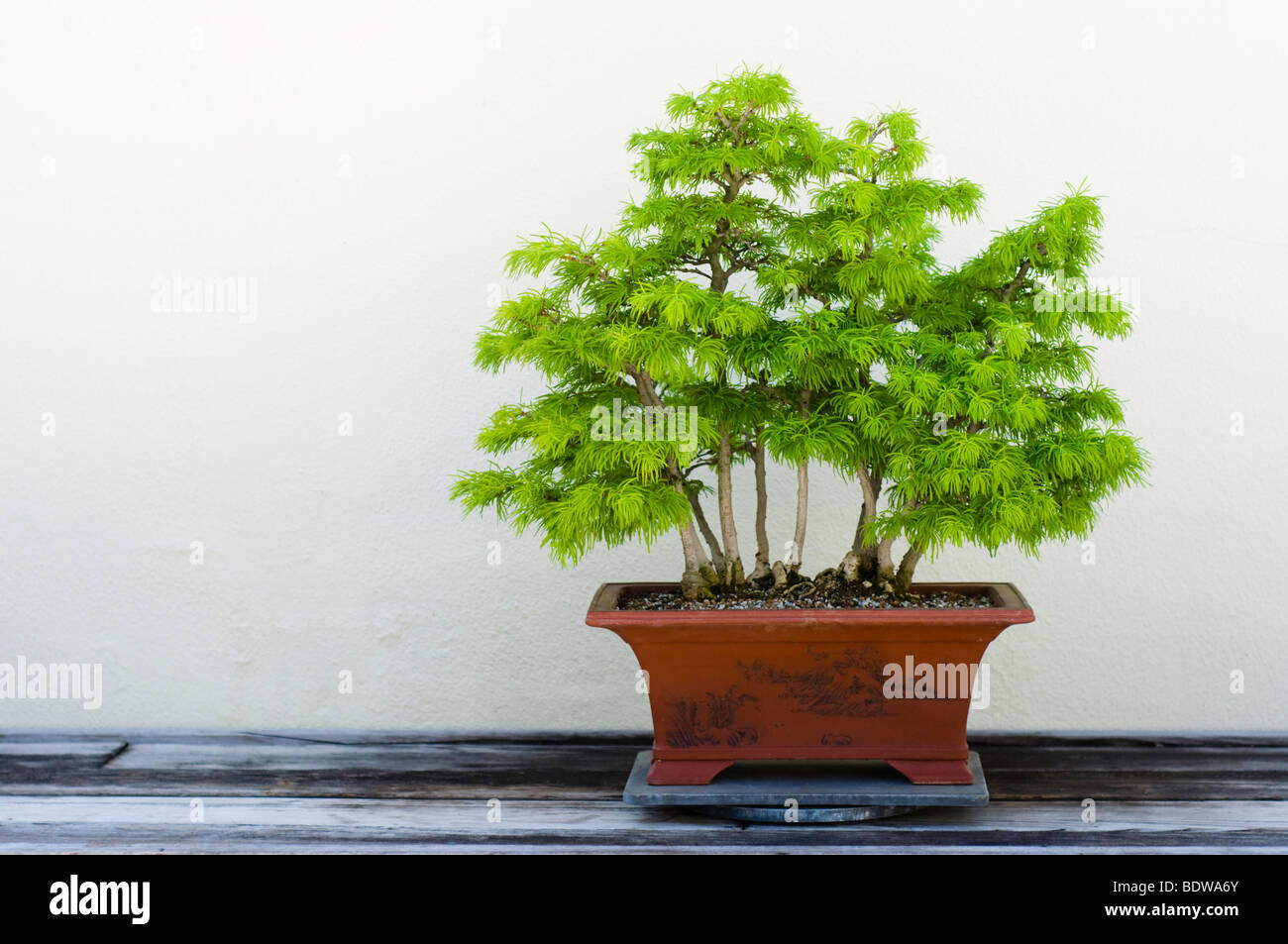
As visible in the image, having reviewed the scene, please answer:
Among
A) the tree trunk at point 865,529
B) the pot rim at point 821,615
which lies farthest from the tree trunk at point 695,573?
the tree trunk at point 865,529

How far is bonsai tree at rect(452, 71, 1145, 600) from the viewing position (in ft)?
5.43

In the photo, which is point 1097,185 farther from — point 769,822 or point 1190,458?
point 769,822

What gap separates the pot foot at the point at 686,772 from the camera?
1771 mm

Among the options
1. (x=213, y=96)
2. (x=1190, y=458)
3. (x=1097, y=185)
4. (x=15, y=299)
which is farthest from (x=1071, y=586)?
(x=15, y=299)

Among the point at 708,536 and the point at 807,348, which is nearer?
the point at 807,348

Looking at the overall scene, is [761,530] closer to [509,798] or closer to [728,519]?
[728,519]

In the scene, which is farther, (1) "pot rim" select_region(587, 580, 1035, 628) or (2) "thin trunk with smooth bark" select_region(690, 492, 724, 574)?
(2) "thin trunk with smooth bark" select_region(690, 492, 724, 574)

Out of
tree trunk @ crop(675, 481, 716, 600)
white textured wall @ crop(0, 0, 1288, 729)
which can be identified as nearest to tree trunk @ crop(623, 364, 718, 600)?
tree trunk @ crop(675, 481, 716, 600)

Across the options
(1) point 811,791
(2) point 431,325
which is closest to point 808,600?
(1) point 811,791

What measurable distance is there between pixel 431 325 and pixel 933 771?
1270mm

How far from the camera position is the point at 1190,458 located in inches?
90.6

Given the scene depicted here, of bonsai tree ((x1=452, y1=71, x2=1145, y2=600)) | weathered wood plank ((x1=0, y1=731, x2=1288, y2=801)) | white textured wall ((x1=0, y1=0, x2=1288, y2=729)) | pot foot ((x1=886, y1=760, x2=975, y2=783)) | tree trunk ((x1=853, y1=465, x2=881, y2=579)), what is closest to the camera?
bonsai tree ((x1=452, y1=71, x2=1145, y2=600))

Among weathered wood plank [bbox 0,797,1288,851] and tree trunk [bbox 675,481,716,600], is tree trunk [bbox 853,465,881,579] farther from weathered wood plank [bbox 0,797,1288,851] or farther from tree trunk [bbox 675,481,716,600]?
weathered wood plank [bbox 0,797,1288,851]

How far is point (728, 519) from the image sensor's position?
74.3 inches
